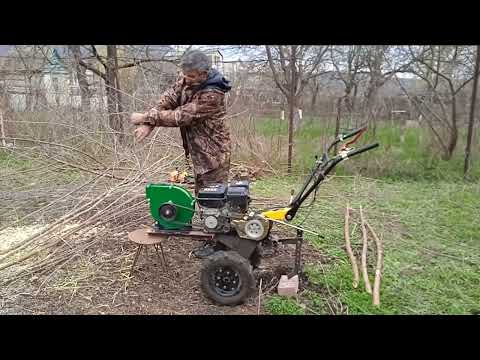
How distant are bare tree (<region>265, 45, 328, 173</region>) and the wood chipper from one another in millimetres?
4645

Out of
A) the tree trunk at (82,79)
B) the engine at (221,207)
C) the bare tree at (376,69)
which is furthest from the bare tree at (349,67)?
the engine at (221,207)

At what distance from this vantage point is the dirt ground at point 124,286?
3158mm

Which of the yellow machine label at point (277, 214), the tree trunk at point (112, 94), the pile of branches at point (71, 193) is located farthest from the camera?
the tree trunk at point (112, 94)

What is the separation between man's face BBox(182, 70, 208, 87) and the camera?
331 cm

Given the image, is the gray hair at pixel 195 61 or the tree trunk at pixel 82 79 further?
the tree trunk at pixel 82 79

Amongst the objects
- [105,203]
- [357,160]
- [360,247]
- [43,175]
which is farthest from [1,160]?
[357,160]

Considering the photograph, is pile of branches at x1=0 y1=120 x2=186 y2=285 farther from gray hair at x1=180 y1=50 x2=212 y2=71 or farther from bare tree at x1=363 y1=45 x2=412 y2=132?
bare tree at x1=363 y1=45 x2=412 y2=132

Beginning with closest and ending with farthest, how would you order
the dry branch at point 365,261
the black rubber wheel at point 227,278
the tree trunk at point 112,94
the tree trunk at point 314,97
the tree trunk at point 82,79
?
the black rubber wheel at point 227,278
the dry branch at point 365,261
the tree trunk at point 112,94
the tree trunk at point 82,79
the tree trunk at point 314,97

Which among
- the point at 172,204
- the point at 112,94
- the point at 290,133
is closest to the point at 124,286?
the point at 172,204

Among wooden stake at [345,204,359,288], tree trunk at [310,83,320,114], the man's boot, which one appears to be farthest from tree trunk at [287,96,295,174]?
the man's boot

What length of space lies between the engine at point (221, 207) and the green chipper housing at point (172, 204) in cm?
12

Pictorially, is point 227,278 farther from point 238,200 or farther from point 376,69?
point 376,69

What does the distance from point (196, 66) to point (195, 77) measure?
114 millimetres

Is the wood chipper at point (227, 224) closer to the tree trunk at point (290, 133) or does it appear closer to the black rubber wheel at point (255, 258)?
the black rubber wheel at point (255, 258)
